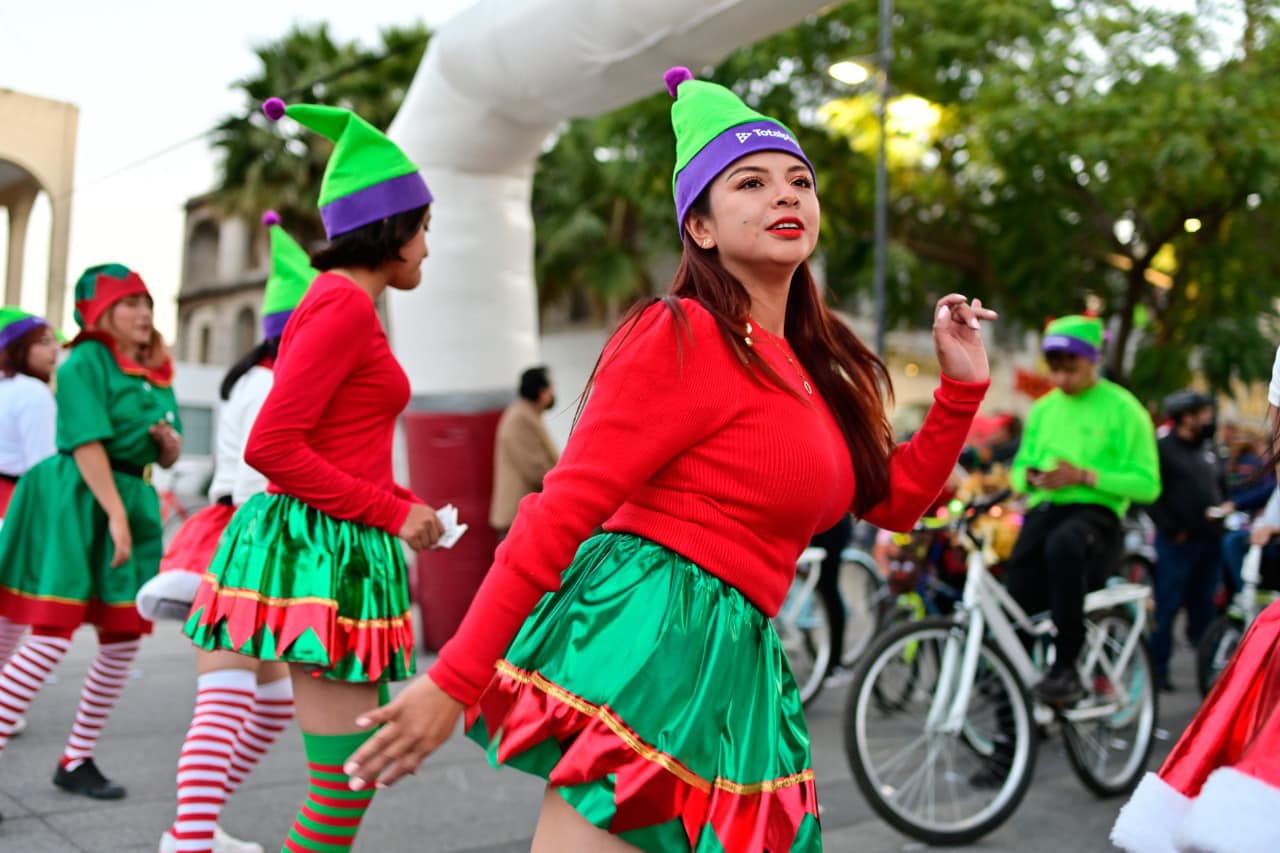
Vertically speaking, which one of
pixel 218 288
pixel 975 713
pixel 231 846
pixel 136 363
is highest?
pixel 218 288

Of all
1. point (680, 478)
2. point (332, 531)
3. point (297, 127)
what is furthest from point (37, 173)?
point (297, 127)

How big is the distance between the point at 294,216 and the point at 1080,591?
21.8 metres

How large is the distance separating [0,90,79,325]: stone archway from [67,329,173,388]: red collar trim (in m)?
2.46

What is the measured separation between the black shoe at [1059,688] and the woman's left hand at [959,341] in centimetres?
287

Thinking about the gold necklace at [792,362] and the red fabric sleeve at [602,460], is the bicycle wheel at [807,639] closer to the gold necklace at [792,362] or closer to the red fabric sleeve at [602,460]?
the gold necklace at [792,362]

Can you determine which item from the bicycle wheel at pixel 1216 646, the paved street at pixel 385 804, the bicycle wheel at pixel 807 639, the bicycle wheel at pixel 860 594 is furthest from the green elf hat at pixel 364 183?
the bicycle wheel at pixel 1216 646

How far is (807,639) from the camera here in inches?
256

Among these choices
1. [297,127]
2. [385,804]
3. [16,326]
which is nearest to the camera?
[385,804]

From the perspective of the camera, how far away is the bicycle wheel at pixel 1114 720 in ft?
15.8

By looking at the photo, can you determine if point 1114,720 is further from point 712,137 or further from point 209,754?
point 712,137

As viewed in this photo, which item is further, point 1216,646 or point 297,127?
point 297,127

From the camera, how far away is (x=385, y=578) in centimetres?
278

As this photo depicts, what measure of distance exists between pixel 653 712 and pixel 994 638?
318cm

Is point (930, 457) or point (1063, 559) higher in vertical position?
point (930, 457)
